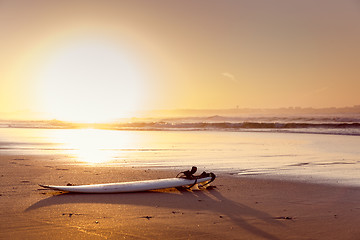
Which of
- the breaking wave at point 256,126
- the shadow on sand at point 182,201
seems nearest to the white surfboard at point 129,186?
the shadow on sand at point 182,201

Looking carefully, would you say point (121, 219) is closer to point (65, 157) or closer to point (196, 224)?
point (196, 224)

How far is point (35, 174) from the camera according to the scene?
8891 mm

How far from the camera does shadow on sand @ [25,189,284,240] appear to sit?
17.7 ft

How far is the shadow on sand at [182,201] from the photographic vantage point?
5.41 metres

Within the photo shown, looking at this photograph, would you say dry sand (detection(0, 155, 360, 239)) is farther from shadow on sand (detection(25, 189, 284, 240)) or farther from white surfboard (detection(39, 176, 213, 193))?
white surfboard (detection(39, 176, 213, 193))

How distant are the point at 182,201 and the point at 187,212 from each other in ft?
2.48

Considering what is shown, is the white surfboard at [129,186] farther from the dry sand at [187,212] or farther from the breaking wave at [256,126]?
the breaking wave at [256,126]

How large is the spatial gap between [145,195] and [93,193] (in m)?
0.92

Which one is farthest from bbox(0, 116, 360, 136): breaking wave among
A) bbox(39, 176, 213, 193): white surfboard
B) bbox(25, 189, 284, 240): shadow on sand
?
bbox(25, 189, 284, 240): shadow on sand

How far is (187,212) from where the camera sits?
220 inches

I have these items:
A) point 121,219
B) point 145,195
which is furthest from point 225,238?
point 145,195

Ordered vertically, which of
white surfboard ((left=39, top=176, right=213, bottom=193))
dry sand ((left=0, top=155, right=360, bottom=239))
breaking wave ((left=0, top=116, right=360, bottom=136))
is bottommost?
dry sand ((left=0, top=155, right=360, bottom=239))

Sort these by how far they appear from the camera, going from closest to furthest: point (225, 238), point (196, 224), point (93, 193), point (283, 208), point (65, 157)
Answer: point (225, 238) → point (196, 224) → point (283, 208) → point (93, 193) → point (65, 157)

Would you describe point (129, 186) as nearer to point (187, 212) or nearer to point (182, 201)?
point (182, 201)
